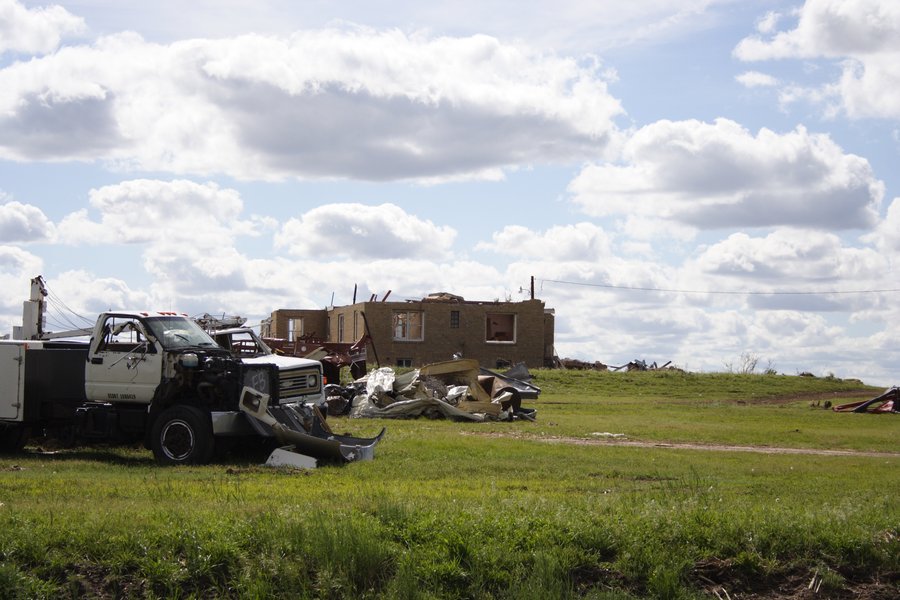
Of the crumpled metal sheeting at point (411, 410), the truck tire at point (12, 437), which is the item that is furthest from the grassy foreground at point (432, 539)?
the crumpled metal sheeting at point (411, 410)

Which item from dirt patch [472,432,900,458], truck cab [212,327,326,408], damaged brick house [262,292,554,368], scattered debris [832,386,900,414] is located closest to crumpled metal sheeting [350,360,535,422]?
dirt patch [472,432,900,458]

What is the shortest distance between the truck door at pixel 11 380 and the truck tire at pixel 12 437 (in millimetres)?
560

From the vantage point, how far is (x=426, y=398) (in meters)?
27.1

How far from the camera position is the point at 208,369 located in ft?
53.4

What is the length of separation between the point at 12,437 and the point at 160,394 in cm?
346

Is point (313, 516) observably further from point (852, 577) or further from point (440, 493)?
point (852, 577)

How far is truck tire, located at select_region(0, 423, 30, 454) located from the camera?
707 inches

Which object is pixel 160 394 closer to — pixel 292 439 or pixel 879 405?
pixel 292 439

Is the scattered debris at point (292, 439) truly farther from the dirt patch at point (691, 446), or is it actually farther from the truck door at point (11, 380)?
the dirt patch at point (691, 446)

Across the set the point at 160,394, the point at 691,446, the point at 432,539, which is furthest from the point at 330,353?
the point at 432,539

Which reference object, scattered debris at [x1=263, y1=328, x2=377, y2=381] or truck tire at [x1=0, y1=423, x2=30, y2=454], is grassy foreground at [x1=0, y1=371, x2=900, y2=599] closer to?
truck tire at [x1=0, y1=423, x2=30, y2=454]

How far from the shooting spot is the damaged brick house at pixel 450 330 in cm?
6016

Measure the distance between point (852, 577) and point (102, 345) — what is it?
11827 millimetres

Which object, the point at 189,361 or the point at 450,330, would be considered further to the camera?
the point at 450,330
